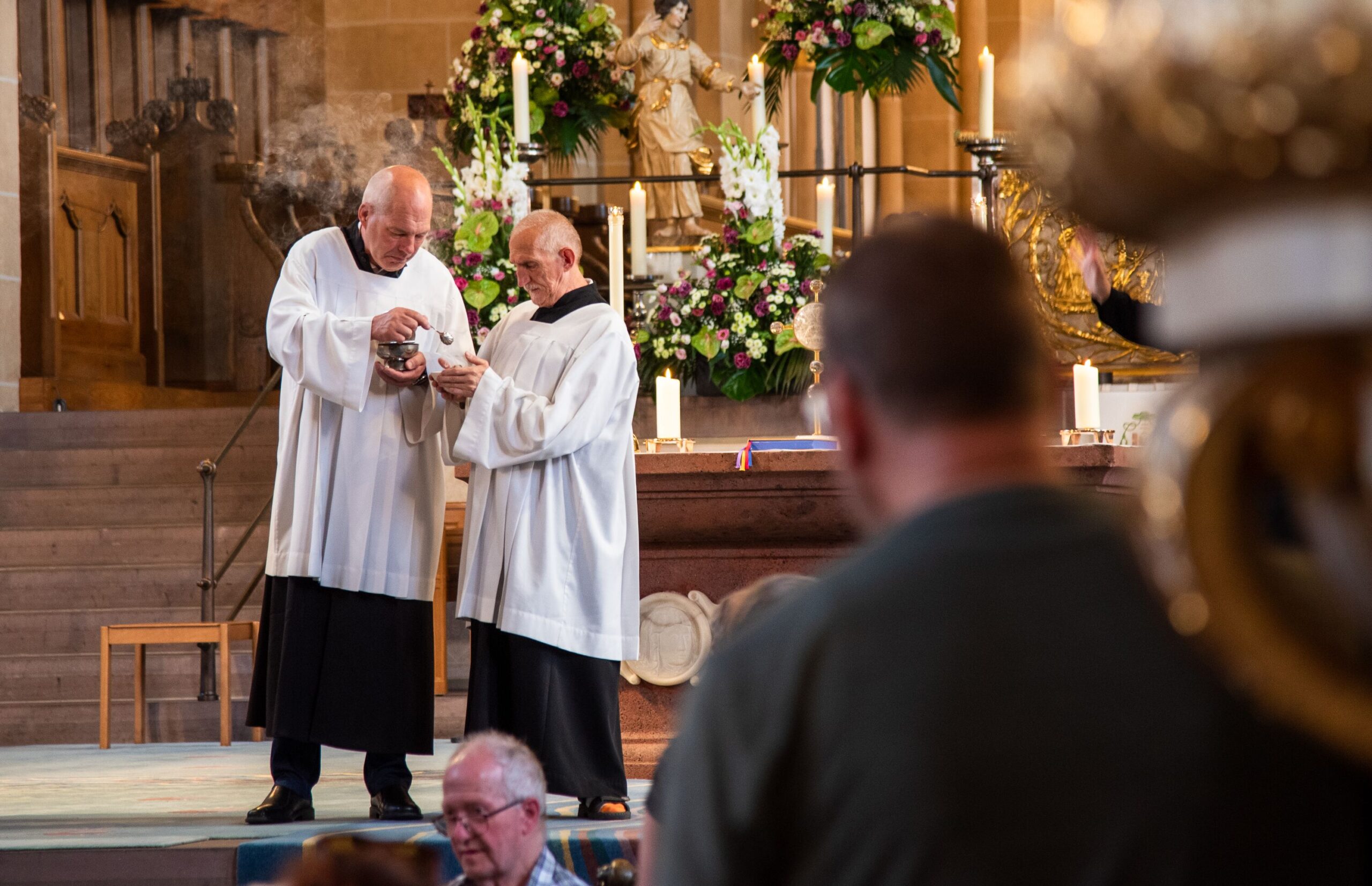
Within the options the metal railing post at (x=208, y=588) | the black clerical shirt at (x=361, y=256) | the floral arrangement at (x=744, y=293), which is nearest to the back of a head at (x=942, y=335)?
the black clerical shirt at (x=361, y=256)

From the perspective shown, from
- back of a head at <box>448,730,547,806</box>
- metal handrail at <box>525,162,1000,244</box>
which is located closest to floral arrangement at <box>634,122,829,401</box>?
metal handrail at <box>525,162,1000,244</box>

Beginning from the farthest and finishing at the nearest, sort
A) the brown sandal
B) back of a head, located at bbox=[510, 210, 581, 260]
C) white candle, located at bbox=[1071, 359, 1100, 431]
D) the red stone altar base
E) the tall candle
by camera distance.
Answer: the tall candle < white candle, located at bbox=[1071, 359, 1100, 431] < the red stone altar base < back of a head, located at bbox=[510, 210, 581, 260] < the brown sandal

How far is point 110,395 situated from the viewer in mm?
14320

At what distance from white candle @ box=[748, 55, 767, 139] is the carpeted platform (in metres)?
2.96

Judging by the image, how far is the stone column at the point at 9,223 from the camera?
452 inches

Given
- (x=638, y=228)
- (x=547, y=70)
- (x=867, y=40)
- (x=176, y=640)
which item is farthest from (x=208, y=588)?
(x=867, y=40)

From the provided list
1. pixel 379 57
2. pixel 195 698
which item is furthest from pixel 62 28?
pixel 195 698

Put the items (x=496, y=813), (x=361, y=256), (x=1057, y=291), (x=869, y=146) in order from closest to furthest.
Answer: (x=496, y=813) → (x=361, y=256) → (x=1057, y=291) → (x=869, y=146)

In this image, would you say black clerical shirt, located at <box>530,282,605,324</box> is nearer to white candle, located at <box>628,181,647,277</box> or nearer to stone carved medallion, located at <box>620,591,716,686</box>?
stone carved medallion, located at <box>620,591,716,686</box>

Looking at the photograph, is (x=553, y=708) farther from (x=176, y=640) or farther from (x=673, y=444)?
(x=176, y=640)

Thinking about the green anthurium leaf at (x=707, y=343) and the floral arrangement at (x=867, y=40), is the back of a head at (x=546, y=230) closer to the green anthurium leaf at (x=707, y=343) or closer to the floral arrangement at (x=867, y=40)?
the green anthurium leaf at (x=707, y=343)

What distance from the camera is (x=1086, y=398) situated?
5.76 metres

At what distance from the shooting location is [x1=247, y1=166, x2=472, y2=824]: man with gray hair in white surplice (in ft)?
15.8

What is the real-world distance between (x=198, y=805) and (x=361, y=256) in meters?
1.71
